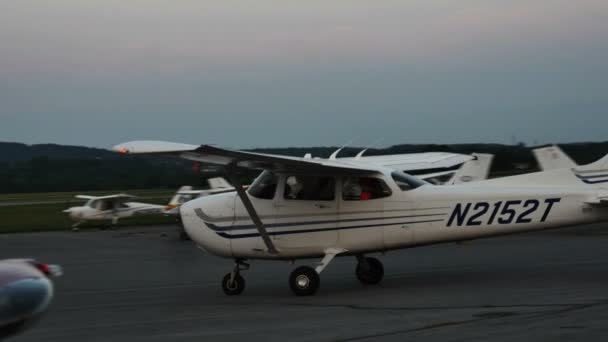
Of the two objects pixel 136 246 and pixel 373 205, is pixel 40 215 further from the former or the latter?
pixel 373 205

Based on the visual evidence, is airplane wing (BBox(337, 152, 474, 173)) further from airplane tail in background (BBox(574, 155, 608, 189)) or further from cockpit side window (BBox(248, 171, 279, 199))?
airplane tail in background (BBox(574, 155, 608, 189))

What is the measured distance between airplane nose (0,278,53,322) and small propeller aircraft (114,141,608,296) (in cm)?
722

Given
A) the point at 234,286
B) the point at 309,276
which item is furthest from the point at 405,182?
the point at 234,286

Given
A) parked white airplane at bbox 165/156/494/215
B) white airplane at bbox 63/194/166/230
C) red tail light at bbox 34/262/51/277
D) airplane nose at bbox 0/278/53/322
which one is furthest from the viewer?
white airplane at bbox 63/194/166/230

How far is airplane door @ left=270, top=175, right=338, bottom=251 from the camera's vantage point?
1255 cm

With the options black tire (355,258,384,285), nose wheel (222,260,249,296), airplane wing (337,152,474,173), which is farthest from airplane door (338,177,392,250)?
airplane wing (337,152,474,173)

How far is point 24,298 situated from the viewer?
4312mm

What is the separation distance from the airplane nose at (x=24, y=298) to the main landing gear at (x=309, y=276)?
7.98 metres

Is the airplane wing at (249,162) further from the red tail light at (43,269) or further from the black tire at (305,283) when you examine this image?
the red tail light at (43,269)

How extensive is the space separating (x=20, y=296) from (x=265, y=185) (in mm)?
8640

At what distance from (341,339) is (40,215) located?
39176 mm

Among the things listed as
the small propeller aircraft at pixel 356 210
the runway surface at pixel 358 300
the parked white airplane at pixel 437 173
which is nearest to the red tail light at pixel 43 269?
the runway surface at pixel 358 300

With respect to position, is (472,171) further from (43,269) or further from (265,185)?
(43,269)

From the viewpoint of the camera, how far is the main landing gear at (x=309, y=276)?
1225 cm
